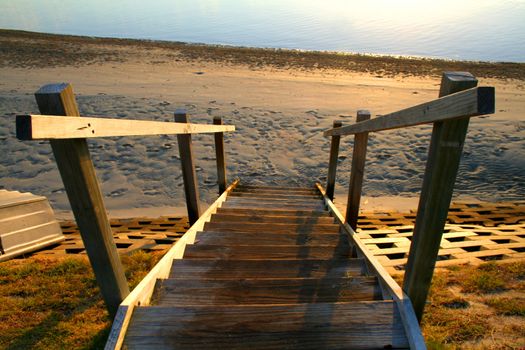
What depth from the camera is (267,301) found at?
1.88m

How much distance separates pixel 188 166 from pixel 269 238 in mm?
1223

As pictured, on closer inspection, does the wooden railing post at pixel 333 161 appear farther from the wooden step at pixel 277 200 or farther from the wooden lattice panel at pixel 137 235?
the wooden lattice panel at pixel 137 235

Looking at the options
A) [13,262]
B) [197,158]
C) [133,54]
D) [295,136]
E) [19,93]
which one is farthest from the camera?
[133,54]

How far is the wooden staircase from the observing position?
1.49 metres

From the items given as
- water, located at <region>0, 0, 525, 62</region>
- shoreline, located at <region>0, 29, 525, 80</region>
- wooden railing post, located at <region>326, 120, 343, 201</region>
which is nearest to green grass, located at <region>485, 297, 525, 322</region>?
wooden railing post, located at <region>326, 120, 343, 201</region>

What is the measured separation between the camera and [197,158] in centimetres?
792

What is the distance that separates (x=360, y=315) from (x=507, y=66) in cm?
2471

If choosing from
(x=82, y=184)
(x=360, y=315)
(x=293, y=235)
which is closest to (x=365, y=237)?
(x=293, y=235)

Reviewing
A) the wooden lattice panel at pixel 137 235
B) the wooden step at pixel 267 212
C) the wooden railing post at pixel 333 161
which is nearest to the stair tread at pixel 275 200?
the wooden railing post at pixel 333 161

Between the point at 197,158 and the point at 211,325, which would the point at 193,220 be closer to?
the point at 211,325

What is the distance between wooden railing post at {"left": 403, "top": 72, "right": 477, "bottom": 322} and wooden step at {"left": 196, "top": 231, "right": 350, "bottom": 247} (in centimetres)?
120

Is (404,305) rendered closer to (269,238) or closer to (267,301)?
(267,301)

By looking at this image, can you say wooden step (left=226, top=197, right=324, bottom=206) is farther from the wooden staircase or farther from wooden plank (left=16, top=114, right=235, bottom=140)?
wooden plank (left=16, top=114, right=235, bottom=140)

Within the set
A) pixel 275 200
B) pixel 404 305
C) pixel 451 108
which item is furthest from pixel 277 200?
pixel 451 108
